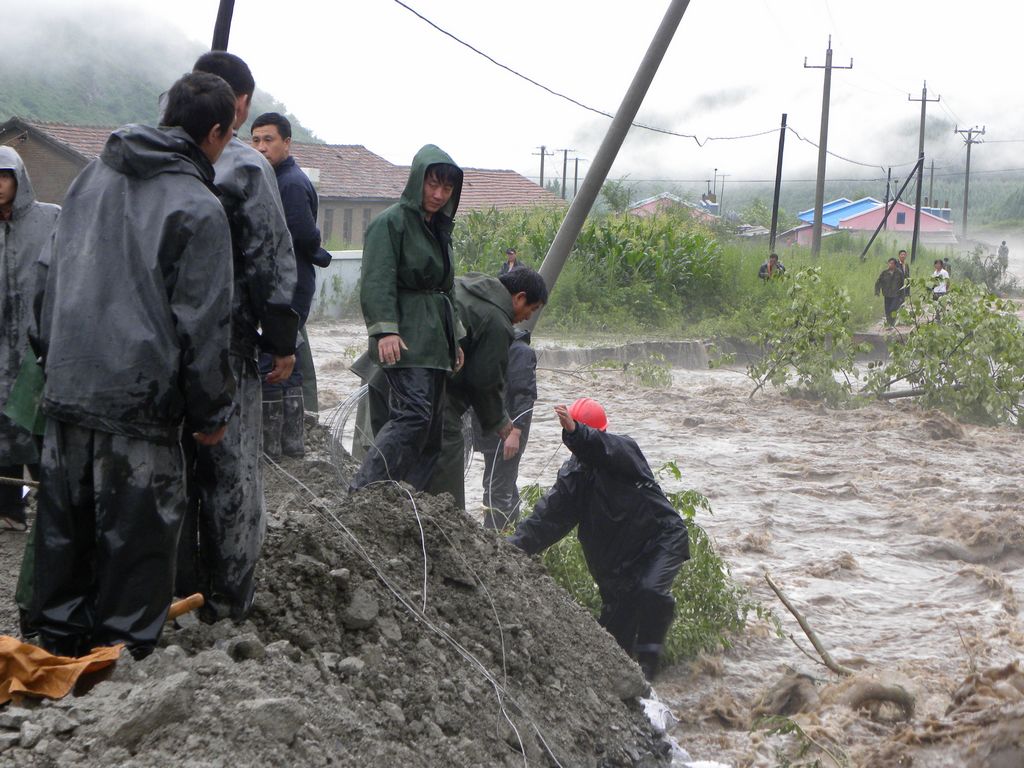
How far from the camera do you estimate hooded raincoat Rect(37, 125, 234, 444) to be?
311 cm

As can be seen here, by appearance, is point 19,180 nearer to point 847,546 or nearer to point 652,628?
point 652,628

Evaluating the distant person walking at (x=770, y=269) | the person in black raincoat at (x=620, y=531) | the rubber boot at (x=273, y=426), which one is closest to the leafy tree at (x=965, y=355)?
the distant person walking at (x=770, y=269)

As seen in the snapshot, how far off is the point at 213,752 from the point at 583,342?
1651 centimetres

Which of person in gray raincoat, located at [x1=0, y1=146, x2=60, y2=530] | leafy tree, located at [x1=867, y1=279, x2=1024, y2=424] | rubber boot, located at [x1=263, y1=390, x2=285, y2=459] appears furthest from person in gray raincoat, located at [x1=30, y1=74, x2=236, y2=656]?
leafy tree, located at [x1=867, y1=279, x2=1024, y2=424]

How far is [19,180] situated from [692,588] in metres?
3.72

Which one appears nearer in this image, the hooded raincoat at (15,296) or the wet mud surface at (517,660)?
the wet mud surface at (517,660)

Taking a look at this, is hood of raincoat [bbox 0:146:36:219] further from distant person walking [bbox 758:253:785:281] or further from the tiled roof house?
the tiled roof house

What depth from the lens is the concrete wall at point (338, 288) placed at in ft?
68.6

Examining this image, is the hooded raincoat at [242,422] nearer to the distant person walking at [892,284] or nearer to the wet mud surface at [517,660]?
the wet mud surface at [517,660]

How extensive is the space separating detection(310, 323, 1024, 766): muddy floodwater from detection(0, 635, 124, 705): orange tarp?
9.60ft

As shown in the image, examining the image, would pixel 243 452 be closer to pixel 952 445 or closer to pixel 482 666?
pixel 482 666

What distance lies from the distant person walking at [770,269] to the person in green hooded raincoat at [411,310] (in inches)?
732

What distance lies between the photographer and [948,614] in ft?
24.7

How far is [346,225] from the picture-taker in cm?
4400
